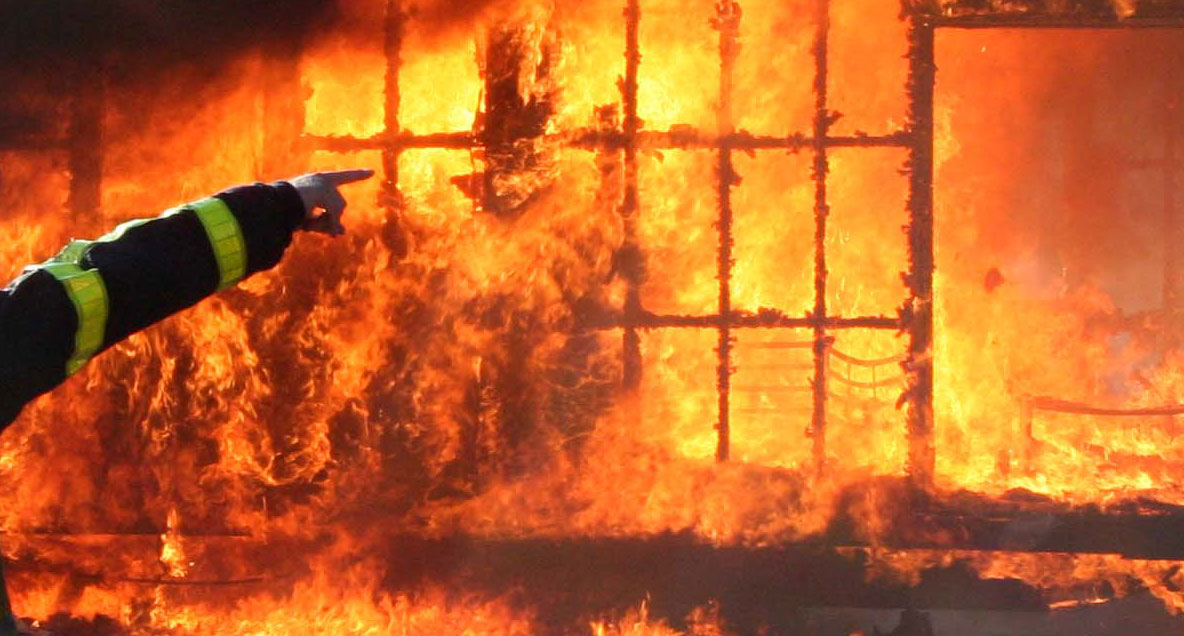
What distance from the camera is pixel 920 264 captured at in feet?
9.99

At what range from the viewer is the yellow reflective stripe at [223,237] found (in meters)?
1.77

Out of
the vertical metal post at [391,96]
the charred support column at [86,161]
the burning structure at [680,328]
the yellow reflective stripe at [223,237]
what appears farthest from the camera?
the charred support column at [86,161]

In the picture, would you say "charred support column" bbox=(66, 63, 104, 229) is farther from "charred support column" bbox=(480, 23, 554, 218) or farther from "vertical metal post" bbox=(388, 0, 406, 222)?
A: "charred support column" bbox=(480, 23, 554, 218)

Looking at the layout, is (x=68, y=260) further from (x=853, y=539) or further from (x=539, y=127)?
(x=853, y=539)

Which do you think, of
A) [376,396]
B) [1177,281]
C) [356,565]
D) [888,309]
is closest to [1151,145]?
[1177,281]

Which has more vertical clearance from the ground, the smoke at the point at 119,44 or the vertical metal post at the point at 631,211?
the smoke at the point at 119,44

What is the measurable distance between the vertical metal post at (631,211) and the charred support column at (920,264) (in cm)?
101

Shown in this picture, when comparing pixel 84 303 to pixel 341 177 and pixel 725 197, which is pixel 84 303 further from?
pixel 725 197

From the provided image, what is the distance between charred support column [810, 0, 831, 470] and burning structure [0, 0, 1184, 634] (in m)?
0.01

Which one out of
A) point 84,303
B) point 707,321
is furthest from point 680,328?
point 84,303

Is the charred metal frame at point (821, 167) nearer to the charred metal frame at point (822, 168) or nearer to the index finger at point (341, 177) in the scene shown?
the charred metal frame at point (822, 168)

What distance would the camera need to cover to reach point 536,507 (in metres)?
3.10

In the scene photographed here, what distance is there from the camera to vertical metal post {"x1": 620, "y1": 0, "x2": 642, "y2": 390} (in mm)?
3072

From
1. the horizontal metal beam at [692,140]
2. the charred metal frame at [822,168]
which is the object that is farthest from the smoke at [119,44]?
the horizontal metal beam at [692,140]
